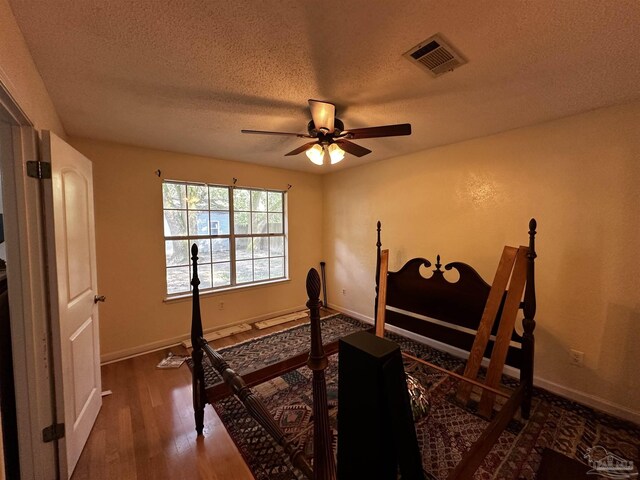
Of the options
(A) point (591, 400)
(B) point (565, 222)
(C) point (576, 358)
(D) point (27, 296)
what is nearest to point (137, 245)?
(D) point (27, 296)

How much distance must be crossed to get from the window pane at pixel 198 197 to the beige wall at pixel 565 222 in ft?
8.82

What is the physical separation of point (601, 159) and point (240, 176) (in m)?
3.75

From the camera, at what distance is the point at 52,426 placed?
4.98ft

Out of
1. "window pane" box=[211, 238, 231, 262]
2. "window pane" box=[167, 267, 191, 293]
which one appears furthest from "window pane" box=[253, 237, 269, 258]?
"window pane" box=[167, 267, 191, 293]

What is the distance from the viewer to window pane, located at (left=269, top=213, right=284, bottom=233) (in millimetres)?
4164

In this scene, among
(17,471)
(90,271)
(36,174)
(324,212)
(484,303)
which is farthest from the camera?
(324,212)

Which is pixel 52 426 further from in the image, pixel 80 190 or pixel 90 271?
pixel 80 190

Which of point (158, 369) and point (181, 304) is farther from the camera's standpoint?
point (181, 304)

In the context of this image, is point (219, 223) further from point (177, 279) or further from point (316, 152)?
point (316, 152)

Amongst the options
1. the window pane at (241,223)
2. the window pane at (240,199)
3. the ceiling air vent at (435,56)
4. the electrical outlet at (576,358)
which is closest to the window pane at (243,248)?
the window pane at (241,223)

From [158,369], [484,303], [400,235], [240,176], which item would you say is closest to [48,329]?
[158,369]

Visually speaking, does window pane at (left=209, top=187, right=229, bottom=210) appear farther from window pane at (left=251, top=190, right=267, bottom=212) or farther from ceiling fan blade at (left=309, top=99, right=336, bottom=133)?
ceiling fan blade at (left=309, top=99, right=336, bottom=133)

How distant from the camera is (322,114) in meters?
1.83

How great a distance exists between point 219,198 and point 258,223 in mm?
680
